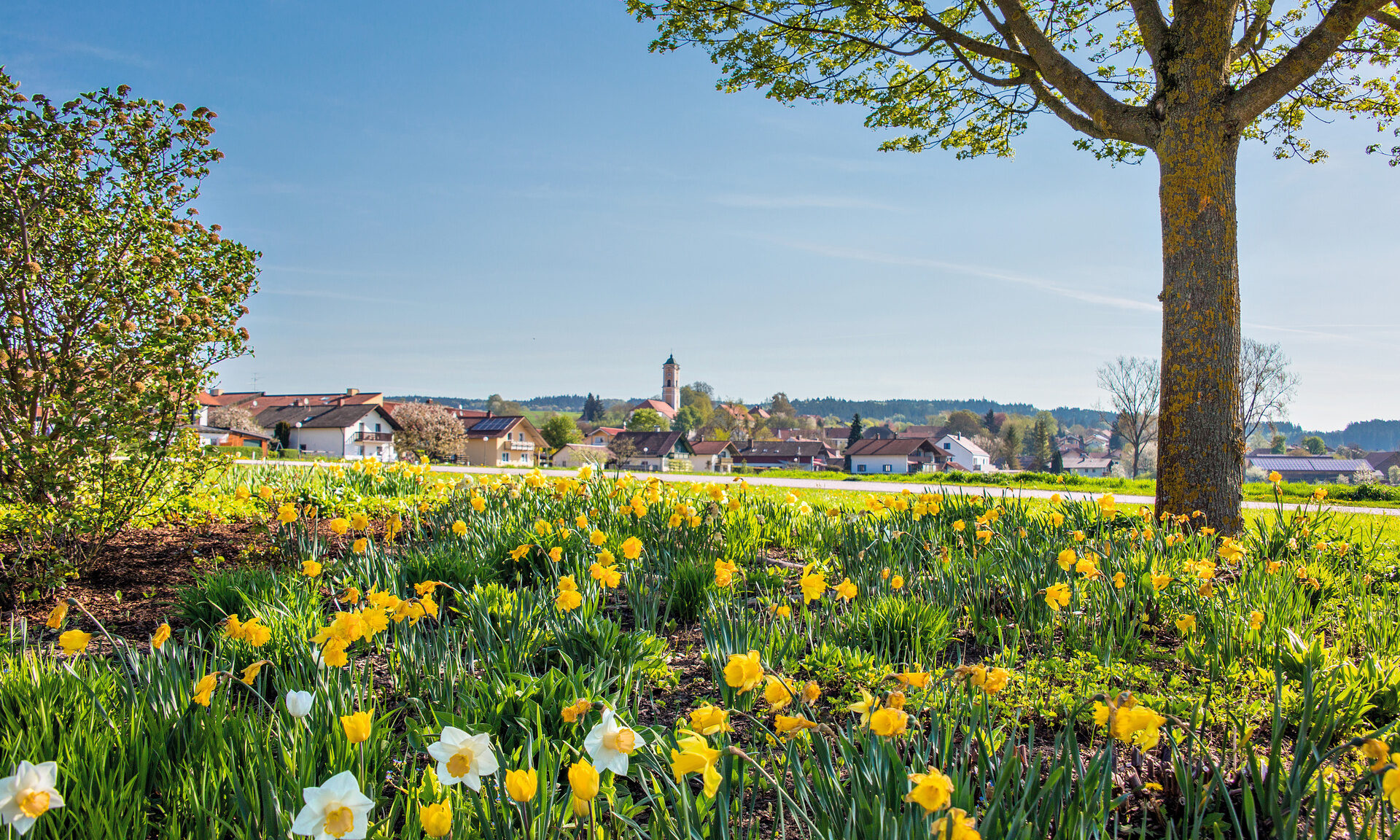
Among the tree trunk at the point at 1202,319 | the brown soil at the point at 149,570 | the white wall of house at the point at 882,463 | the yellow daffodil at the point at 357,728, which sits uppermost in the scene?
the tree trunk at the point at 1202,319

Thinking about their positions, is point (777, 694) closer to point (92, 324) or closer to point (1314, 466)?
point (92, 324)

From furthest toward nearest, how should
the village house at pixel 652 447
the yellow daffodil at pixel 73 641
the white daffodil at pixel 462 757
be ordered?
the village house at pixel 652 447
the yellow daffodil at pixel 73 641
the white daffodil at pixel 462 757

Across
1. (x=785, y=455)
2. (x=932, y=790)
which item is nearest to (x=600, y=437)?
(x=785, y=455)

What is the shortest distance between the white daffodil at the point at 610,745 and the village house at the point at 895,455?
61.0 meters

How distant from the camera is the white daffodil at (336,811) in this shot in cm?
109

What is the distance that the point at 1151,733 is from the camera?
51.2 inches

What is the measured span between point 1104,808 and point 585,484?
499cm

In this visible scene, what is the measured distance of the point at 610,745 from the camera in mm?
1234

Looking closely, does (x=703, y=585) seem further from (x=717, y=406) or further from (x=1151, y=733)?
(x=717, y=406)

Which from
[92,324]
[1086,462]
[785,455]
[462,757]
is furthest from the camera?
[1086,462]

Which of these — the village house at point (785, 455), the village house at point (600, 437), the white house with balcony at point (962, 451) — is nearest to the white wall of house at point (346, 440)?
the village house at point (600, 437)

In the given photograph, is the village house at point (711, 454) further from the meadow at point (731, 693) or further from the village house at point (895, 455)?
the meadow at point (731, 693)

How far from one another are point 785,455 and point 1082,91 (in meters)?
71.0

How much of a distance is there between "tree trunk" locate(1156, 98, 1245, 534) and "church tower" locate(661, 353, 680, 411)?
118m
